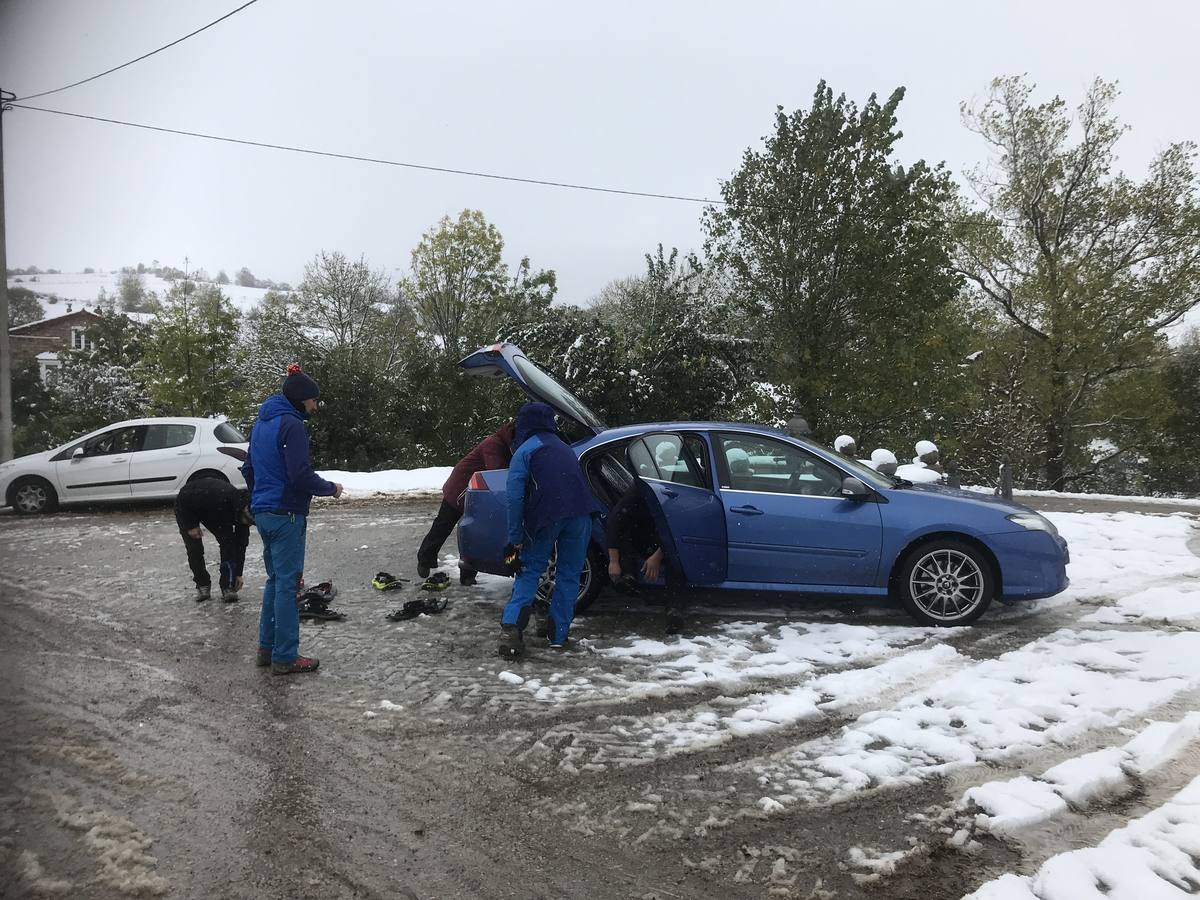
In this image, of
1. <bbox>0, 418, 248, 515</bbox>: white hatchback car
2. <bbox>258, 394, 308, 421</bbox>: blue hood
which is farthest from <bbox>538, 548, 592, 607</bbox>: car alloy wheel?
<bbox>0, 418, 248, 515</bbox>: white hatchback car

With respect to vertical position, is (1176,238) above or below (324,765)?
above

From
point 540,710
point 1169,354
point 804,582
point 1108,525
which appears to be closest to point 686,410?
point 1108,525

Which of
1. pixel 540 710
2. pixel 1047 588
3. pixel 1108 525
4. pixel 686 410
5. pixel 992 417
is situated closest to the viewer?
pixel 540 710

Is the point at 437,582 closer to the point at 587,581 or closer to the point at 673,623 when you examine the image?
the point at 587,581

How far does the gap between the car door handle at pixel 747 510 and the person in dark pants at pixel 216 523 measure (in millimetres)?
4088

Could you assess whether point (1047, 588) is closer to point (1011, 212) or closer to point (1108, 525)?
point (1108, 525)

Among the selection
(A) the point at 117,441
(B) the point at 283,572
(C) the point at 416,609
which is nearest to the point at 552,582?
(C) the point at 416,609

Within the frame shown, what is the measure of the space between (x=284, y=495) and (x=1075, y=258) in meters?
25.1

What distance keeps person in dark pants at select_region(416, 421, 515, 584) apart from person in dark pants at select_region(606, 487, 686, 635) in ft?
4.69

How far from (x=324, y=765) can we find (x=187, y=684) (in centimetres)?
165

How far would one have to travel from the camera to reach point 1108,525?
1013 centimetres

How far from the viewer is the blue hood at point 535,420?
5523 millimetres

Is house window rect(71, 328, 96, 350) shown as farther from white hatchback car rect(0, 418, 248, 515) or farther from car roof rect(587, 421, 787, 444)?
white hatchback car rect(0, 418, 248, 515)

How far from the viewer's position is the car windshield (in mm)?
6285
